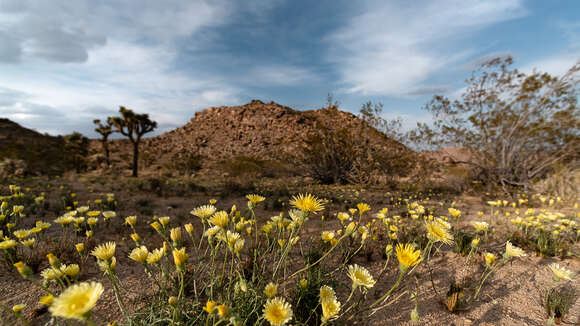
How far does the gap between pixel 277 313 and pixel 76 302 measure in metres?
0.90

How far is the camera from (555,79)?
674 cm

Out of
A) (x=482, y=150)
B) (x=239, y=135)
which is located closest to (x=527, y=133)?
(x=482, y=150)

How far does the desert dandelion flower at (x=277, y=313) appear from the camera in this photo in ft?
3.52

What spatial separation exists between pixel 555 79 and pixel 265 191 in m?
9.50

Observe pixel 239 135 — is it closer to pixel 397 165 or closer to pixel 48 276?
pixel 397 165

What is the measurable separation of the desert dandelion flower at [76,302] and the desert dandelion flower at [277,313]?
74 centimetres

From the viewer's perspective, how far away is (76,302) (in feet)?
3.16

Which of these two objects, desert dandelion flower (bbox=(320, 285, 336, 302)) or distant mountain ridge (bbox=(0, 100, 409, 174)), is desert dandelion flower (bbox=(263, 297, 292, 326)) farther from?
distant mountain ridge (bbox=(0, 100, 409, 174))

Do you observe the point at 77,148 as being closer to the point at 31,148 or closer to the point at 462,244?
the point at 31,148

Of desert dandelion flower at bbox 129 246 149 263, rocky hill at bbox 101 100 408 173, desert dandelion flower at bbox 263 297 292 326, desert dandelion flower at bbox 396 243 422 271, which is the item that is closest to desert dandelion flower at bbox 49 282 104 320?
desert dandelion flower at bbox 129 246 149 263

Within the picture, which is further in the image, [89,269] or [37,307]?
[89,269]

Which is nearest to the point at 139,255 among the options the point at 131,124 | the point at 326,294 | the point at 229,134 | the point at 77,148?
the point at 326,294

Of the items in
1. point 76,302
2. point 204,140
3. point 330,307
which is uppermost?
point 204,140

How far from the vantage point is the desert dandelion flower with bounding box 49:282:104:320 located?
88cm
